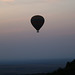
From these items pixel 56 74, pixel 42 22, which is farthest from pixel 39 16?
pixel 56 74

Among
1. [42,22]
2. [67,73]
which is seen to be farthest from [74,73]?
[42,22]

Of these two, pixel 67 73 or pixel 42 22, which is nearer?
pixel 67 73

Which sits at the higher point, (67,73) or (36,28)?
(36,28)

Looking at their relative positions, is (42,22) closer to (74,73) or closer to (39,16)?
(39,16)

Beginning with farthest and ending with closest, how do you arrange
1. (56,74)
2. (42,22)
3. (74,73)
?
(42,22) → (56,74) → (74,73)

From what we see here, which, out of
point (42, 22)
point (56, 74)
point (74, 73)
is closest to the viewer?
point (74, 73)

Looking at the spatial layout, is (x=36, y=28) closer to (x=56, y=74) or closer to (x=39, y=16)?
(x=39, y=16)
